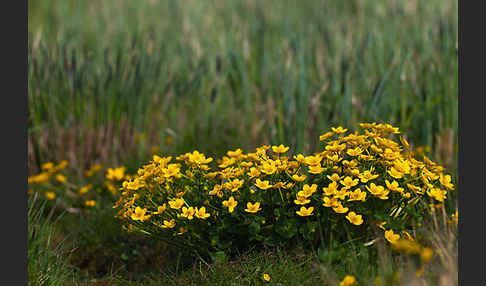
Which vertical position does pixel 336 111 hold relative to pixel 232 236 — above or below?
above

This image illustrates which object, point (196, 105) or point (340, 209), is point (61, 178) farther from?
point (340, 209)

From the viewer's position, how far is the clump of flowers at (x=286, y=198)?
228 centimetres

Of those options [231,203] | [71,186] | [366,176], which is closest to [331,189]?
[366,176]

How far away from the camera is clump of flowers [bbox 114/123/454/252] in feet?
7.47

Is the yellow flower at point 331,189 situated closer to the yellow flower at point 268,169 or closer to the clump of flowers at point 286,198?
the clump of flowers at point 286,198

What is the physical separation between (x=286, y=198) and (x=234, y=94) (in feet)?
7.30

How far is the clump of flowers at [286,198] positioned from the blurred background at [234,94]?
92 centimetres

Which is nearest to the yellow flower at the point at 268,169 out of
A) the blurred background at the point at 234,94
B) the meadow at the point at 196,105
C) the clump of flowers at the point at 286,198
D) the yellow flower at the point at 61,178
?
the clump of flowers at the point at 286,198

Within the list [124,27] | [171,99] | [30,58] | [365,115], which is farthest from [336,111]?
[124,27]

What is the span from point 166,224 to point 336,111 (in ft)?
6.23

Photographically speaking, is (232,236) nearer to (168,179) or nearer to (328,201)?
(168,179)

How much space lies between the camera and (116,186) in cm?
365

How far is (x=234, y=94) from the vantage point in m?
4.52

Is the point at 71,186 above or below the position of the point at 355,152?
below
